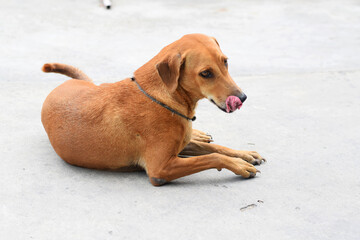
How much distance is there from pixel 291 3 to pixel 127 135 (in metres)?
6.00

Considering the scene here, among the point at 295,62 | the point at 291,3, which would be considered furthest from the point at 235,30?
the point at 291,3

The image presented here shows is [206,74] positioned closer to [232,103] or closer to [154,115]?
[232,103]

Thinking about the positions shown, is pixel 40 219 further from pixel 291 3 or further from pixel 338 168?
pixel 291 3

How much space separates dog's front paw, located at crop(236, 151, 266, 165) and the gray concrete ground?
80mm

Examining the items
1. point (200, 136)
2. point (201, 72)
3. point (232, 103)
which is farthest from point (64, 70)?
point (232, 103)

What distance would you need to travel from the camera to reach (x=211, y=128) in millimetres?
4273

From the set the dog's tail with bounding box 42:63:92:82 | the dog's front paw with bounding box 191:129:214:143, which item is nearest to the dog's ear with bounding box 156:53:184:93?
the dog's front paw with bounding box 191:129:214:143

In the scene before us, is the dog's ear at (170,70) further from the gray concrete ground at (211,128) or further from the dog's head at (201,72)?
the gray concrete ground at (211,128)

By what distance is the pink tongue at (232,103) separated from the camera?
3139mm

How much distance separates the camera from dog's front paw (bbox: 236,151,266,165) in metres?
3.61

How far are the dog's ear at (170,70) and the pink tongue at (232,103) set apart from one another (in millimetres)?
348

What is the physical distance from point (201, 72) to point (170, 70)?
0.20m

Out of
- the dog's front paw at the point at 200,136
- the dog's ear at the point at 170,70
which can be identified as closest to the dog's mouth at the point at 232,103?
the dog's ear at the point at 170,70

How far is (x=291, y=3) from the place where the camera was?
8547 mm
